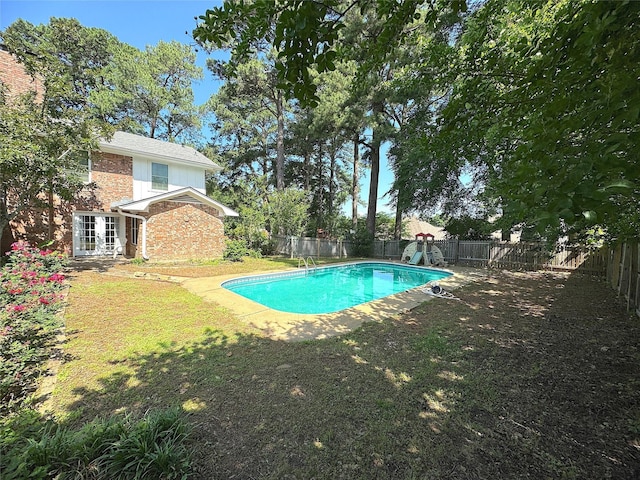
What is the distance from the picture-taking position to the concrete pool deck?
4.92 m

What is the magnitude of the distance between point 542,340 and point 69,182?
13.6 meters

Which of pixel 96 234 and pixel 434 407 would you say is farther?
pixel 96 234

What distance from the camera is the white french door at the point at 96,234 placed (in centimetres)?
1311

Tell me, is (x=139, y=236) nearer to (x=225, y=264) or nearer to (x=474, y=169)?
(x=225, y=264)

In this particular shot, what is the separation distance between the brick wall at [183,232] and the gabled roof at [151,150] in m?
3.54

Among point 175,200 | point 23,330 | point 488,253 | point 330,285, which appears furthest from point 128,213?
point 488,253

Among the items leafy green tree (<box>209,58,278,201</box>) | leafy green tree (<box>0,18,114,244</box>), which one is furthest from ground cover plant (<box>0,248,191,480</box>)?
leafy green tree (<box>209,58,278,201</box>)

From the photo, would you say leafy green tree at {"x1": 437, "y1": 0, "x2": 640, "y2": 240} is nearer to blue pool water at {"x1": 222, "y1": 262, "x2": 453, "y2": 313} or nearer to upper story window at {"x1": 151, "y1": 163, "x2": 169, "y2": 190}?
blue pool water at {"x1": 222, "y1": 262, "x2": 453, "y2": 313}

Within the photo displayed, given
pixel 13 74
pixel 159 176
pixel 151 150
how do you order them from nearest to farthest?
pixel 13 74
pixel 151 150
pixel 159 176

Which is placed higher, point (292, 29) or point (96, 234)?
point (292, 29)

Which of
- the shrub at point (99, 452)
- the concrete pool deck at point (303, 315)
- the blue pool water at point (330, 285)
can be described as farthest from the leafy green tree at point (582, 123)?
the blue pool water at point (330, 285)

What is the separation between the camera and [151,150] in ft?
49.4

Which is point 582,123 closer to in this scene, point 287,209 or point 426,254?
point 426,254

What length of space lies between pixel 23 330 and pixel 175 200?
1105cm
